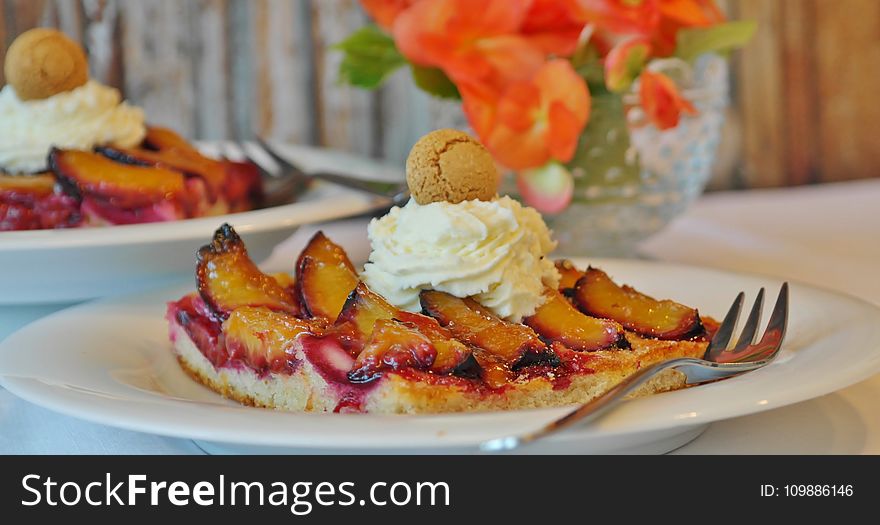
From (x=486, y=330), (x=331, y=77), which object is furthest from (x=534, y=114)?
→ (x=331, y=77)

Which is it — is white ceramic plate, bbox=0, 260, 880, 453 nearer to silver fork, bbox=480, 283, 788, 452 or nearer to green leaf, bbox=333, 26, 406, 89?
silver fork, bbox=480, 283, 788, 452

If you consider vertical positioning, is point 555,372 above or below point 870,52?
below

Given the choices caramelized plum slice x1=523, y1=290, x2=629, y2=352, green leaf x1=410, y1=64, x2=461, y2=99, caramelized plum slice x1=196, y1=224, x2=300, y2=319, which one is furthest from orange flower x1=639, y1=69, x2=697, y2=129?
caramelized plum slice x1=196, y1=224, x2=300, y2=319

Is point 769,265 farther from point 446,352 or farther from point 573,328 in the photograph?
point 446,352

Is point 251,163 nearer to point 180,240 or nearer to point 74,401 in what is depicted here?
point 180,240
